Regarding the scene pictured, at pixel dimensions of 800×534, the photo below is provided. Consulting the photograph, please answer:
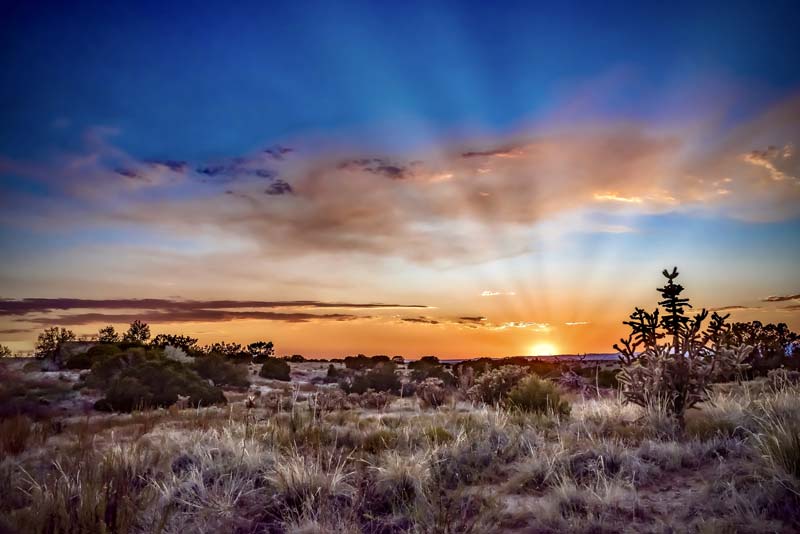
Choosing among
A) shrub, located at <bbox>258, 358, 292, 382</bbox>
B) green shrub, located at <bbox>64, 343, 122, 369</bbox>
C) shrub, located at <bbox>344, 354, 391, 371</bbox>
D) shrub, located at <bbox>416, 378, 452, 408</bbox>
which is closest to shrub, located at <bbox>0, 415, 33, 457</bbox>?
shrub, located at <bbox>416, 378, 452, 408</bbox>

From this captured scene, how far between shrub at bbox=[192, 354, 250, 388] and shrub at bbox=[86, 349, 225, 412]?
174 inches

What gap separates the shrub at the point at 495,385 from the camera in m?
16.5

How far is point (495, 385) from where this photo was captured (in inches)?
657

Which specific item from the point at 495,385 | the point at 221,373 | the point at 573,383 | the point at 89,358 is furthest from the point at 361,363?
the point at 495,385

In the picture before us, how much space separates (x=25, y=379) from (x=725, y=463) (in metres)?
24.0

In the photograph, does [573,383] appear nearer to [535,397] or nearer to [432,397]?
[432,397]

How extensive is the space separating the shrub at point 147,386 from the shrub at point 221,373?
4.42 m

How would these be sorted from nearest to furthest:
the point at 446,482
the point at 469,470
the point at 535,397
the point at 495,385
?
the point at 446,482
the point at 469,470
the point at 535,397
the point at 495,385

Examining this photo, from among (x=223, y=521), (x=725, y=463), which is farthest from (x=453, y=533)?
(x=725, y=463)

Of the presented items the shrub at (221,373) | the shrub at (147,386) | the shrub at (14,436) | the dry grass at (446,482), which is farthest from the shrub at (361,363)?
the dry grass at (446,482)

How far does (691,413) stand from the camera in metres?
10.2

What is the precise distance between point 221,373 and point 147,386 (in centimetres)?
823

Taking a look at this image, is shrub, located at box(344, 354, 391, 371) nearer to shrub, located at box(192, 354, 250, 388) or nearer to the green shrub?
shrub, located at box(192, 354, 250, 388)

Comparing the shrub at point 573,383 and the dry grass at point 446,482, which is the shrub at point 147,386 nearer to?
the dry grass at point 446,482
